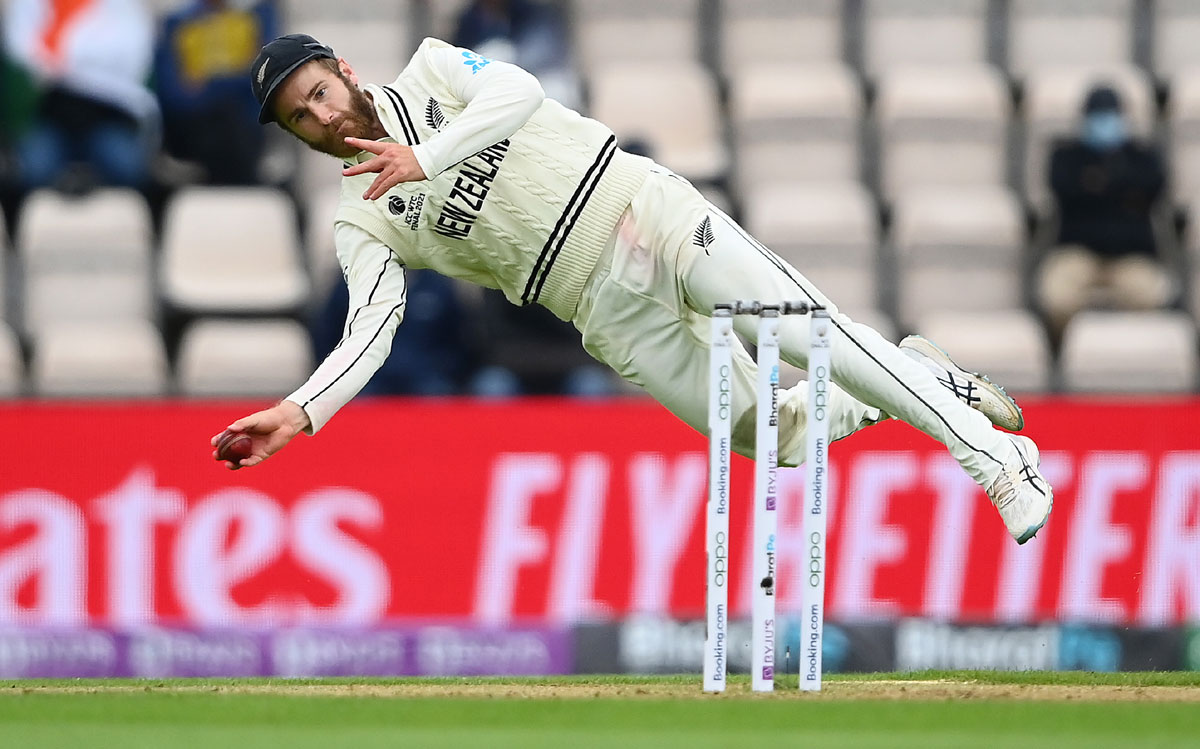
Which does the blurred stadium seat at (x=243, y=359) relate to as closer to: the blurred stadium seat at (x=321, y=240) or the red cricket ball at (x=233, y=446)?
the blurred stadium seat at (x=321, y=240)

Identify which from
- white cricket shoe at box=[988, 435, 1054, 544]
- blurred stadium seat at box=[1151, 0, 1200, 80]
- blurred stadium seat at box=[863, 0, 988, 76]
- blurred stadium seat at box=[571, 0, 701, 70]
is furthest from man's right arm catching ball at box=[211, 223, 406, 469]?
blurred stadium seat at box=[1151, 0, 1200, 80]

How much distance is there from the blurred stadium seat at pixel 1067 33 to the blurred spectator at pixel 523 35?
2860mm

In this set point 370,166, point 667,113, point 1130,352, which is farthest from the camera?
point 667,113

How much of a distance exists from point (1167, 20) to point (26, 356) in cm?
699

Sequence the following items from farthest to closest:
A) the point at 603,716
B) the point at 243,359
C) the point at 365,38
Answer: the point at 365,38 < the point at 243,359 < the point at 603,716

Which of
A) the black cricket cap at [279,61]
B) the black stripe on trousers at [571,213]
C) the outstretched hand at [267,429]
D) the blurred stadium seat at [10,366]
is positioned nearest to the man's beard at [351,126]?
the black cricket cap at [279,61]

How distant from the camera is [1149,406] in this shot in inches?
334

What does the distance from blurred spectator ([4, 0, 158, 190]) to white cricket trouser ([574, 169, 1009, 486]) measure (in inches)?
208

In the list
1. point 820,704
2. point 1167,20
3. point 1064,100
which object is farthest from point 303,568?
point 1167,20

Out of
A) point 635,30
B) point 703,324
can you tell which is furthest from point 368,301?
point 635,30

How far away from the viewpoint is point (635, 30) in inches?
463

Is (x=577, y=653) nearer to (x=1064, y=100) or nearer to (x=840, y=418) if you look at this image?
(x=840, y=418)

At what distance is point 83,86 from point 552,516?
13.1 feet

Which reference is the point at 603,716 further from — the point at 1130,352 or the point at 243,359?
the point at 1130,352
